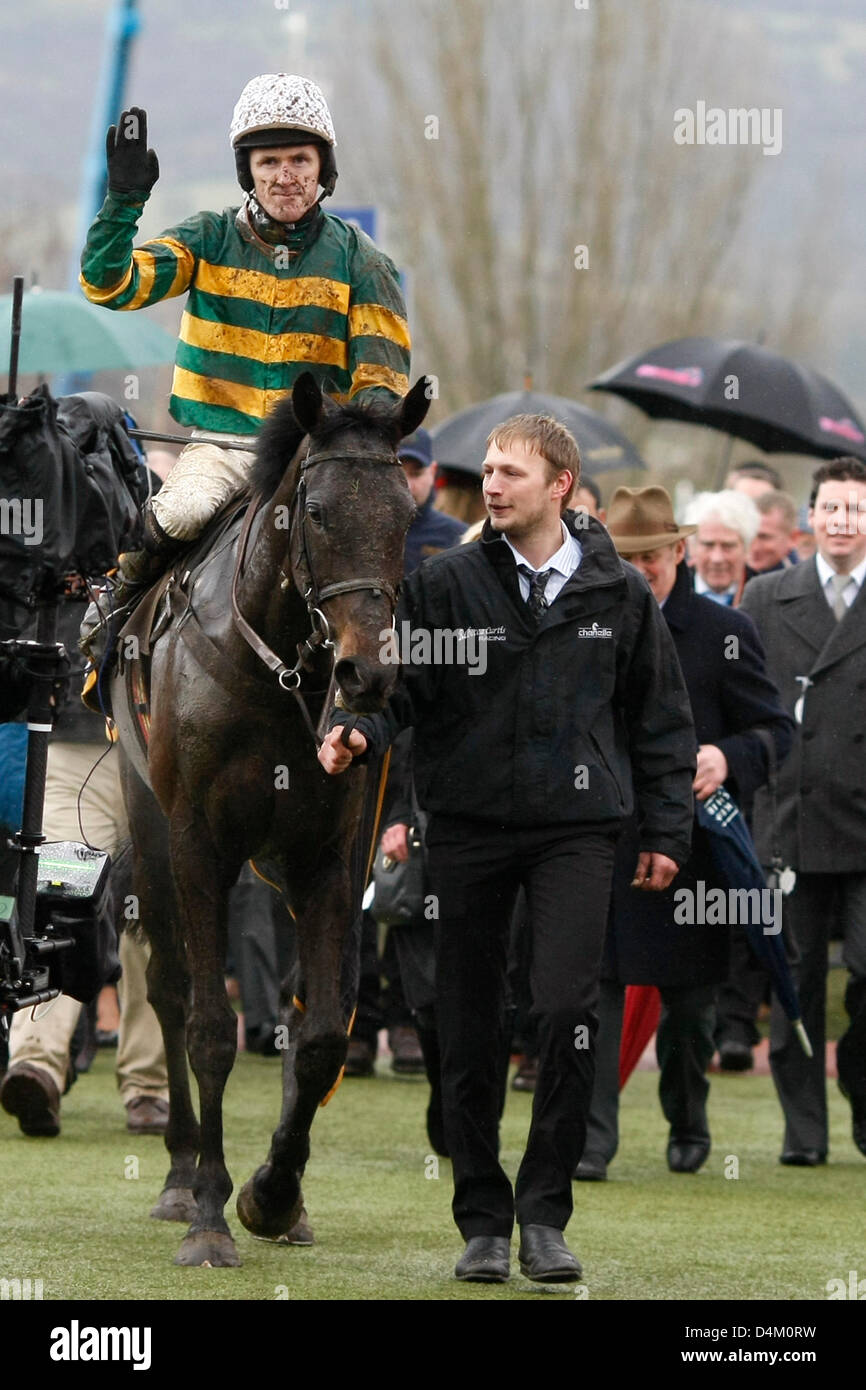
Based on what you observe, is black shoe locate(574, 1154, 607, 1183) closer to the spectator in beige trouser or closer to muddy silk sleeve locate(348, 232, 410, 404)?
the spectator in beige trouser

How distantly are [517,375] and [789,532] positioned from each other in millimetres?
22959

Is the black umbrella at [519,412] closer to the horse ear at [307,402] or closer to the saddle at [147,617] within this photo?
the saddle at [147,617]

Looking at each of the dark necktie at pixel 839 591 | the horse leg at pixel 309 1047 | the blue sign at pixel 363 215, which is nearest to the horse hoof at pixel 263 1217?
the horse leg at pixel 309 1047

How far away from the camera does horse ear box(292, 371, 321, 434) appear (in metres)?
6.09

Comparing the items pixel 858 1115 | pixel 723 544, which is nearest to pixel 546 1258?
pixel 858 1115

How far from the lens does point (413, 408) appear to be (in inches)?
243

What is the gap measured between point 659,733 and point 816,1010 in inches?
124

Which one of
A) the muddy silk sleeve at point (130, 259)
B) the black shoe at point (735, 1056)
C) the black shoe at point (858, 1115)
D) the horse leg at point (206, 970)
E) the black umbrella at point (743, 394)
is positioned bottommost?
the black shoe at point (735, 1056)

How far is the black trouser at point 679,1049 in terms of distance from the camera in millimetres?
8742

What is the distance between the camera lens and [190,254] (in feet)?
22.8

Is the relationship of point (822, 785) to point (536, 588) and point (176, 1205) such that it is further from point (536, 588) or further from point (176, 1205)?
point (176, 1205)

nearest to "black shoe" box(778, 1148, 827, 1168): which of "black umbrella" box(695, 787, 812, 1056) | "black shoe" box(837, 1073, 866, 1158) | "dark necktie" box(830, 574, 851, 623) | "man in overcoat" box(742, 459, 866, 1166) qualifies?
"man in overcoat" box(742, 459, 866, 1166)
